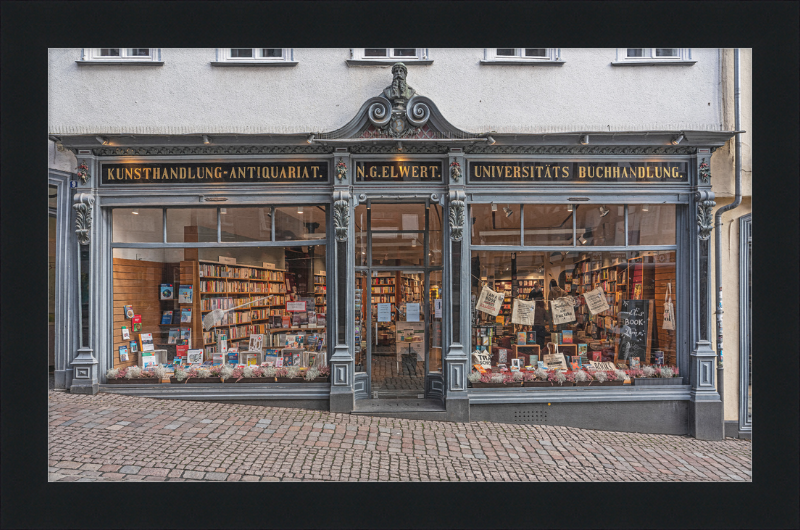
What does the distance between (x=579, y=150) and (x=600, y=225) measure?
1310 mm

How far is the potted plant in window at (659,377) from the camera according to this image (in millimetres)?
7297

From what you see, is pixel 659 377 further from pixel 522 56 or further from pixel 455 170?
pixel 522 56

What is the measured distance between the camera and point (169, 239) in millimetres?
7602

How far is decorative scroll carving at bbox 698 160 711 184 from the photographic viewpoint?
7.18 m

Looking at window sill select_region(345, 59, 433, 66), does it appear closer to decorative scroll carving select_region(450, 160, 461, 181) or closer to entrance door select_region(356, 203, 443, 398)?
decorative scroll carving select_region(450, 160, 461, 181)

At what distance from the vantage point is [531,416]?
7137 millimetres

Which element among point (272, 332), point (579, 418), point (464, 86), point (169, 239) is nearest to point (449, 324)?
point (579, 418)

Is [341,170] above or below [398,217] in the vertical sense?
above

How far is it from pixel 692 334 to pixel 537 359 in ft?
8.16

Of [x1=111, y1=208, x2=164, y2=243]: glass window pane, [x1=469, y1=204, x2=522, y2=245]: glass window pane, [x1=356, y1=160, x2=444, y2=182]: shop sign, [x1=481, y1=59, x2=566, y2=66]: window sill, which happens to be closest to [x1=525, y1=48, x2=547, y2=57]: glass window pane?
[x1=481, y1=59, x2=566, y2=66]: window sill

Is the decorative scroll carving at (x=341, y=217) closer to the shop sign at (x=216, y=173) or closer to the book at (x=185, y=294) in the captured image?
the shop sign at (x=216, y=173)

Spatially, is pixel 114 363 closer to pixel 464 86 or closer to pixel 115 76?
pixel 115 76

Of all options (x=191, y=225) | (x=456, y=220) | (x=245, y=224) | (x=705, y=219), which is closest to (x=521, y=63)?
(x=456, y=220)

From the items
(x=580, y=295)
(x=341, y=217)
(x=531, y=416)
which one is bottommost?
(x=531, y=416)
